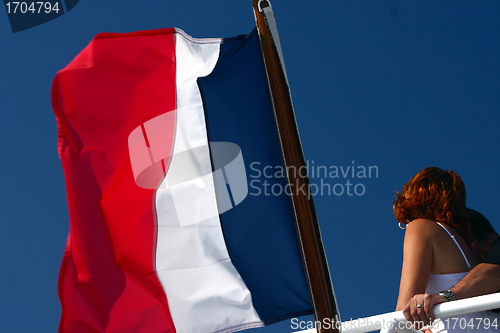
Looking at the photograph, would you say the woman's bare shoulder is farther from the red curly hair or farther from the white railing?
the white railing

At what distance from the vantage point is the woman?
7.60ft

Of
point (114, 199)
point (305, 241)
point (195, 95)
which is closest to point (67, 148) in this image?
point (114, 199)

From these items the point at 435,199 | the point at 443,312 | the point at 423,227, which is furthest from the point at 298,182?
the point at 443,312

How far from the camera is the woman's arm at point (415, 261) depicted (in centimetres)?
227

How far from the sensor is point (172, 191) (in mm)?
2668

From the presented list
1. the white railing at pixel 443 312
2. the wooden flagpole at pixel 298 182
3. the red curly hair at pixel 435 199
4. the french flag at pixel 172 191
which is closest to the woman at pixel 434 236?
the red curly hair at pixel 435 199

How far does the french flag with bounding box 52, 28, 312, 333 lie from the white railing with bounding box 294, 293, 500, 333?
1.92ft

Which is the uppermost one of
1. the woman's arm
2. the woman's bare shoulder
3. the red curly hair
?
the red curly hair

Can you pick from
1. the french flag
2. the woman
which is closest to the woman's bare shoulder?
the woman

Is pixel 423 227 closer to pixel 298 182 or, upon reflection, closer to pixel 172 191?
pixel 298 182

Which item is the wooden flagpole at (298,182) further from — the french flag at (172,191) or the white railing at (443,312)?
the white railing at (443,312)

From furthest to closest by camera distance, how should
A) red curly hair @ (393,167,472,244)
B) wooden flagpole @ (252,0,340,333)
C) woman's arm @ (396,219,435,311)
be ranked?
red curly hair @ (393,167,472,244)
wooden flagpole @ (252,0,340,333)
woman's arm @ (396,219,435,311)

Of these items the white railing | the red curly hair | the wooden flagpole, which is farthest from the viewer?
the red curly hair

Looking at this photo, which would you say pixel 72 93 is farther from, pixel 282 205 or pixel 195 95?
pixel 282 205
